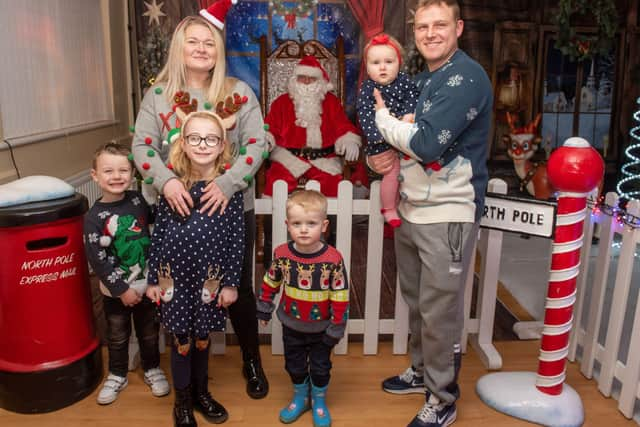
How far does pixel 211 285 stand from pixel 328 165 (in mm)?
3120

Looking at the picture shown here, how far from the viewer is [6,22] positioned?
3.70 m

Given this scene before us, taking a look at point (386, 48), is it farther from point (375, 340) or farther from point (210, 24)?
point (375, 340)

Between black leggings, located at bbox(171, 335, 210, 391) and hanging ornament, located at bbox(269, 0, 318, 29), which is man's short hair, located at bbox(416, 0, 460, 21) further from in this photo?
hanging ornament, located at bbox(269, 0, 318, 29)

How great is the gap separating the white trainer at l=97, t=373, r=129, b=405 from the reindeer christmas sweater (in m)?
0.91

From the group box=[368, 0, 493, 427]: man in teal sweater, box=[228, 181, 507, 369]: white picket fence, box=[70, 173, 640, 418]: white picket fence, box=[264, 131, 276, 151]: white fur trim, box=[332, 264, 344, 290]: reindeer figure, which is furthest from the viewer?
box=[264, 131, 276, 151]: white fur trim

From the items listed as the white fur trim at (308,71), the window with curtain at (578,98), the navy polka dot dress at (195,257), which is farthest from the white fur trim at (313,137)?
the window with curtain at (578,98)

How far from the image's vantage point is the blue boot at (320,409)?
99.3 inches

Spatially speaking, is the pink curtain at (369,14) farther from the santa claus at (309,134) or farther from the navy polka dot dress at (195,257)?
the navy polka dot dress at (195,257)

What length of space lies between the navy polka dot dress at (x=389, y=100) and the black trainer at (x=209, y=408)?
4.47ft

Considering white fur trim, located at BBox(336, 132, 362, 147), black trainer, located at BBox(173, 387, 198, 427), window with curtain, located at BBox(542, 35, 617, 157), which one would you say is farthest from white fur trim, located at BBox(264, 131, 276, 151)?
window with curtain, located at BBox(542, 35, 617, 157)

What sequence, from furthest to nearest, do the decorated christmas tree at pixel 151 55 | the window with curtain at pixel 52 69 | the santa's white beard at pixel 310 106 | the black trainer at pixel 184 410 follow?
1. the decorated christmas tree at pixel 151 55
2. the santa's white beard at pixel 310 106
3. the window with curtain at pixel 52 69
4. the black trainer at pixel 184 410

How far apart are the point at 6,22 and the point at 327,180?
2.78 metres

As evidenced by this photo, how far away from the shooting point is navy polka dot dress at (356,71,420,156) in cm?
235

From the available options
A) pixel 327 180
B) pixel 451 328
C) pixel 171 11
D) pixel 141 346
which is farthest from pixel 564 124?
pixel 141 346
